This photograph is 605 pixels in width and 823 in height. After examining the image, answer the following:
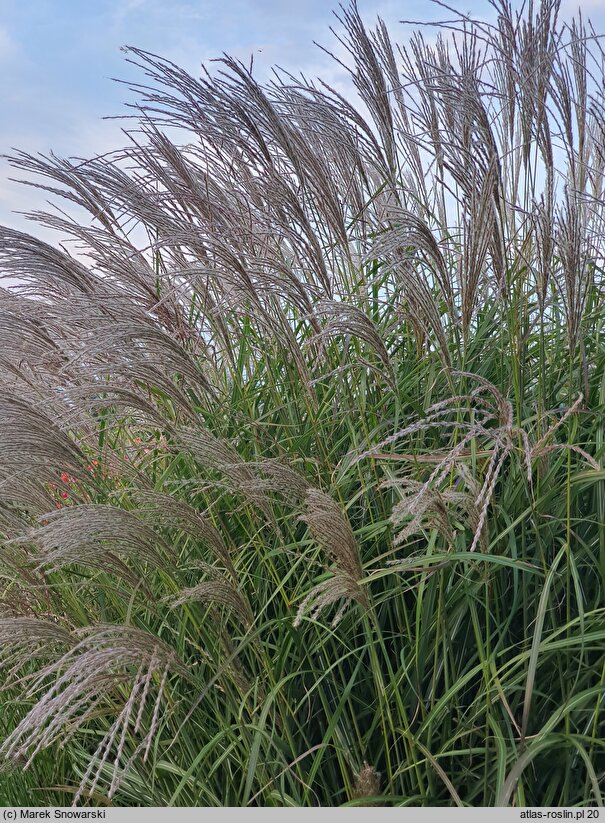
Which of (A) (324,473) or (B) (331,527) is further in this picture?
(A) (324,473)

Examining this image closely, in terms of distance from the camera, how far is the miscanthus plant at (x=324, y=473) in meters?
1.58

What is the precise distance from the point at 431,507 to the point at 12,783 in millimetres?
1814

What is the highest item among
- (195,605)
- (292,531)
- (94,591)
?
(292,531)

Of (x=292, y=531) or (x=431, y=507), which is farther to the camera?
(x=292, y=531)

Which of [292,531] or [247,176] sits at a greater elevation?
[247,176]

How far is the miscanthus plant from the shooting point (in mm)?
1583

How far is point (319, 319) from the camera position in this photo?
7.24ft

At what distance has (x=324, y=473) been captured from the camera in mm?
2010

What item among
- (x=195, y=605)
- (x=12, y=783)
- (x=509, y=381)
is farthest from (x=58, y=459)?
(x=12, y=783)
